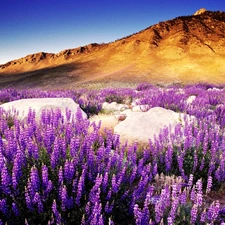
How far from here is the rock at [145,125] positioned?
3790 millimetres

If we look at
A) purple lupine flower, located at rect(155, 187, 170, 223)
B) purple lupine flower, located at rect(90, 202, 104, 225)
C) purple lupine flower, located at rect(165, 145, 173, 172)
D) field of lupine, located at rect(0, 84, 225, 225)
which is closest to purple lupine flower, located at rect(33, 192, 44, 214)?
field of lupine, located at rect(0, 84, 225, 225)

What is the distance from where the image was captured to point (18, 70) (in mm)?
63844

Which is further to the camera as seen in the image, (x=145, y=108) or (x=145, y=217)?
(x=145, y=108)

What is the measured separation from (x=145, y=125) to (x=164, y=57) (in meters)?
29.8

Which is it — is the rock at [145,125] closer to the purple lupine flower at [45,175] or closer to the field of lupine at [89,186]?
the field of lupine at [89,186]

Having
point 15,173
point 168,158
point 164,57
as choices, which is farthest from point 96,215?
point 164,57

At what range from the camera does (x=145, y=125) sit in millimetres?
4109

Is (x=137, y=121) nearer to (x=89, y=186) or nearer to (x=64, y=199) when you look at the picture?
(x=89, y=186)

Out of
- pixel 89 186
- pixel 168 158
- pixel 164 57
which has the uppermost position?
pixel 164 57

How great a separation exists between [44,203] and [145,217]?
696 mm

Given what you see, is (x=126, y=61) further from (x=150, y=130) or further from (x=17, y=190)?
(x=17, y=190)

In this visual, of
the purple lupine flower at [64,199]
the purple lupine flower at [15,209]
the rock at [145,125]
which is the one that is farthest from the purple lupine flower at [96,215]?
the rock at [145,125]

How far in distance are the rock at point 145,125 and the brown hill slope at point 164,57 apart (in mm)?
20645

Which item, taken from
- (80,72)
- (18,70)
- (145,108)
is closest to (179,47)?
(80,72)
